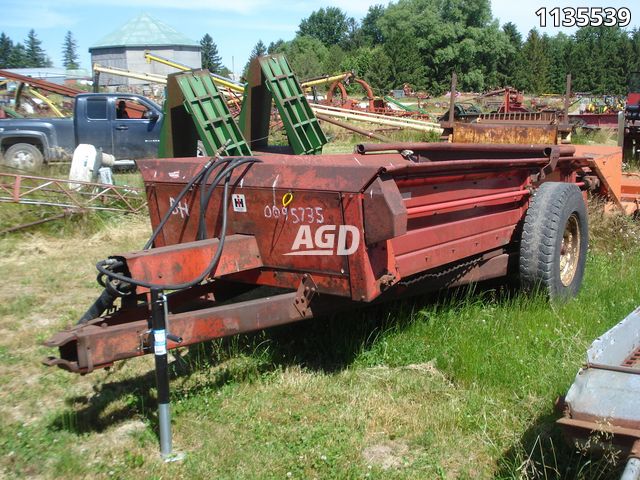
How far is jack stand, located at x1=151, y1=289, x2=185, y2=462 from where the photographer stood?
3184 millimetres

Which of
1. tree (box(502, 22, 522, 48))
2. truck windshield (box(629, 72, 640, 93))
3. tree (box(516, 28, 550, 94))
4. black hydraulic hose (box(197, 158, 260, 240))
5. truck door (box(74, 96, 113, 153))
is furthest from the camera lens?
tree (box(502, 22, 522, 48))

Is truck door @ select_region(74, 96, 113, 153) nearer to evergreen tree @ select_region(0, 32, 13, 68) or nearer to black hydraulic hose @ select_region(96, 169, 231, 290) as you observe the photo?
black hydraulic hose @ select_region(96, 169, 231, 290)

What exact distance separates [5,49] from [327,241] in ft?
458

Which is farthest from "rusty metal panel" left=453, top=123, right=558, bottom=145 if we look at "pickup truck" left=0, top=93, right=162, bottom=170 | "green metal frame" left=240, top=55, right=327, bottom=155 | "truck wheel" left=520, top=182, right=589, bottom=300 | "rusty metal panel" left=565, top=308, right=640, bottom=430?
"pickup truck" left=0, top=93, right=162, bottom=170

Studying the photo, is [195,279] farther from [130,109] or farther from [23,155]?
[130,109]

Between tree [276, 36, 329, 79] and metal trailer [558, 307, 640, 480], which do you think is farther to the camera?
tree [276, 36, 329, 79]

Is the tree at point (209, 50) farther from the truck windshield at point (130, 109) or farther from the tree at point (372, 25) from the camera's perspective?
the truck windshield at point (130, 109)

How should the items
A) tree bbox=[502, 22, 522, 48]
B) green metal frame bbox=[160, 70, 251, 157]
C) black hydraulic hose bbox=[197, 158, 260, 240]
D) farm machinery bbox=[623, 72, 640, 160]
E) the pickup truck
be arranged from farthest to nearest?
tree bbox=[502, 22, 522, 48]
farm machinery bbox=[623, 72, 640, 160]
the pickup truck
green metal frame bbox=[160, 70, 251, 157]
black hydraulic hose bbox=[197, 158, 260, 240]

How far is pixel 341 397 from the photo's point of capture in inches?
153

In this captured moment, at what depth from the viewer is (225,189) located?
3.91 m

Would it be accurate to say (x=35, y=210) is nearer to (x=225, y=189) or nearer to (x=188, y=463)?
(x=225, y=189)

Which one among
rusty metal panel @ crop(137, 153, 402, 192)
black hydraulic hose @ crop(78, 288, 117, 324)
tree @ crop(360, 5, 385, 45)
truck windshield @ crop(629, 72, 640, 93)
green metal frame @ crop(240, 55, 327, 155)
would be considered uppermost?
tree @ crop(360, 5, 385, 45)

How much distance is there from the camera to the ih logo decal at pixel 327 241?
11.7ft

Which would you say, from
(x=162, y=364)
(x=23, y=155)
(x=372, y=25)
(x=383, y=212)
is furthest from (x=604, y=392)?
(x=372, y=25)
